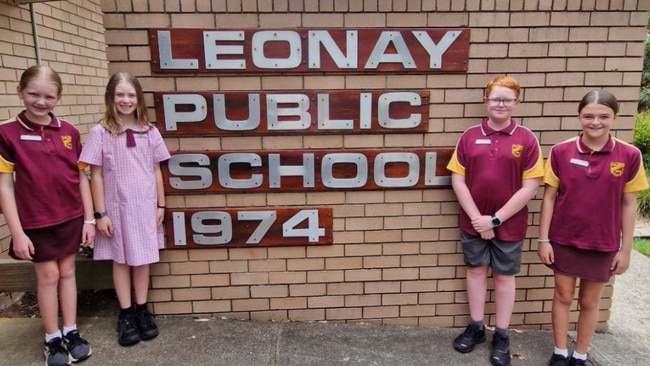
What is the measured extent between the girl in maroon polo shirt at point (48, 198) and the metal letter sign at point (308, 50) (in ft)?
2.17

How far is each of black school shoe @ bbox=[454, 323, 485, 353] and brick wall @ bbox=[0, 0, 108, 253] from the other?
348 cm

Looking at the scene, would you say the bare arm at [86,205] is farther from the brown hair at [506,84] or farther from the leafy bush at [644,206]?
the leafy bush at [644,206]

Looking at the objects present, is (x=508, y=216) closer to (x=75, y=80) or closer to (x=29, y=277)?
(x=29, y=277)

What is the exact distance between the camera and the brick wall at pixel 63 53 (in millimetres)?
3723

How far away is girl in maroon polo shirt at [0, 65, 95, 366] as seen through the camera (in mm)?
2496

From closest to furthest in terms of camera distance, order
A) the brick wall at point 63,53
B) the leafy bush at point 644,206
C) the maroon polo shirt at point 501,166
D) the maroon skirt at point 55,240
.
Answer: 1. the maroon skirt at point 55,240
2. the maroon polo shirt at point 501,166
3. the brick wall at point 63,53
4. the leafy bush at point 644,206

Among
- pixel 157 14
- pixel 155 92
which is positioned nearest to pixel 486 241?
pixel 155 92

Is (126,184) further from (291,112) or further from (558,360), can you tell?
(558,360)

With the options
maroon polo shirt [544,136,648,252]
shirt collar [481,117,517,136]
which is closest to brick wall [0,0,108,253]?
shirt collar [481,117,517,136]

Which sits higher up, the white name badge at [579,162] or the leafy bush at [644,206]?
the white name badge at [579,162]

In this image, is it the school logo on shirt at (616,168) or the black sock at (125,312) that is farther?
the black sock at (125,312)

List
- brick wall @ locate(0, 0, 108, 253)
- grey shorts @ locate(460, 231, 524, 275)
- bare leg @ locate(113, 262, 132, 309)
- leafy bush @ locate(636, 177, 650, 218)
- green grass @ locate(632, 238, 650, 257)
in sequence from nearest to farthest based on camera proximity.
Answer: grey shorts @ locate(460, 231, 524, 275)
bare leg @ locate(113, 262, 132, 309)
brick wall @ locate(0, 0, 108, 253)
green grass @ locate(632, 238, 650, 257)
leafy bush @ locate(636, 177, 650, 218)

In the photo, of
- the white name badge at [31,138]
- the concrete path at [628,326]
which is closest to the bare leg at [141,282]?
the white name badge at [31,138]

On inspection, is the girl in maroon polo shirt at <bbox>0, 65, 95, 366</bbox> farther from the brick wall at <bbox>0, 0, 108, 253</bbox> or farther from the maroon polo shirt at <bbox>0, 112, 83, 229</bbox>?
the brick wall at <bbox>0, 0, 108, 253</bbox>
